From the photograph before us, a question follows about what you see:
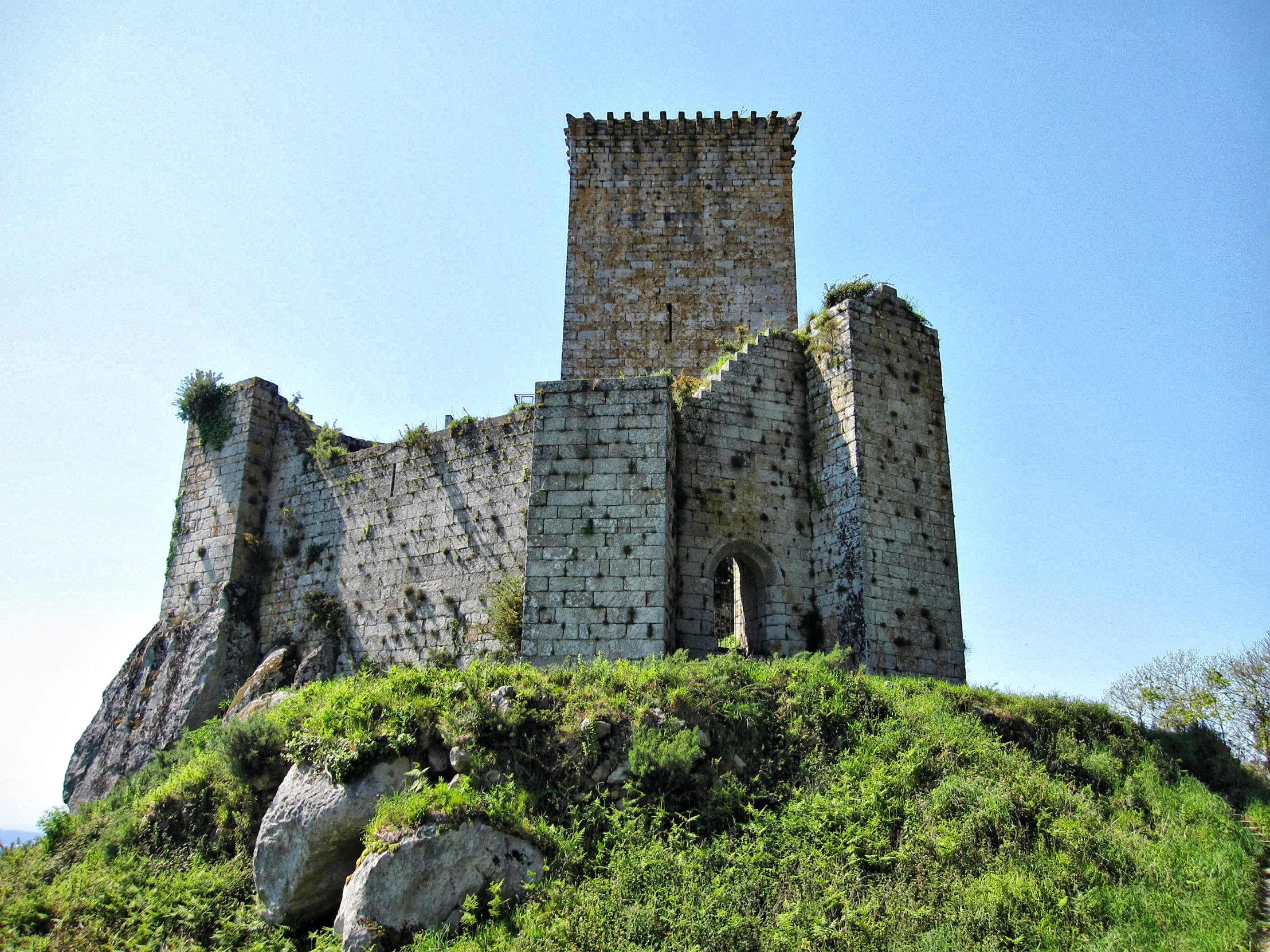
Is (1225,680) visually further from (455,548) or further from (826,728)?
(455,548)

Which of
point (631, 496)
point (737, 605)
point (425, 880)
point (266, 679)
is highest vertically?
point (631, 496)

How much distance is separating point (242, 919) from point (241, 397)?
41.6 feet

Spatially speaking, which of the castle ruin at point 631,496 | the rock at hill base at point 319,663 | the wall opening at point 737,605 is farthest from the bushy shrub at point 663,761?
the rock at hill base at point 319,663

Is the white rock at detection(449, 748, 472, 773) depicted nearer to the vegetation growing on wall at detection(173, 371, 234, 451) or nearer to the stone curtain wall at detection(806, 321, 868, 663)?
the stone curtain wall at detection(806, 321, 868, 663)

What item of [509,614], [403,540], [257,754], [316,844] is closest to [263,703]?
[403,540]

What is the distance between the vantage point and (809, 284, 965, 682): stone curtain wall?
14422 mm

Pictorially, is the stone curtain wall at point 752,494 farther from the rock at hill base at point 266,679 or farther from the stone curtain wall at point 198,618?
the stone curtain wall at point 198,618

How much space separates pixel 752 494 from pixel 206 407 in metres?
12.8

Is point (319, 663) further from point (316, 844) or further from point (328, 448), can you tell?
point (316, 844)

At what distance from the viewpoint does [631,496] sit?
46.2 feet

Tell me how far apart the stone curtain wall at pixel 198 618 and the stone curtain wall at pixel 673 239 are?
688 centimetres

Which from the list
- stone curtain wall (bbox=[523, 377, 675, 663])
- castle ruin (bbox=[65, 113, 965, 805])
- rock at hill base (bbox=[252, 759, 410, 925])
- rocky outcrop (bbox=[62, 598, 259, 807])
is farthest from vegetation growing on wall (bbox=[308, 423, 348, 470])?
rock at hill base (bbox=[252, 759, 410, 925])

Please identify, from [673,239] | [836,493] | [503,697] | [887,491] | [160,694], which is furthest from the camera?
[673,239]

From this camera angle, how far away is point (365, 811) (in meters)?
10.7
